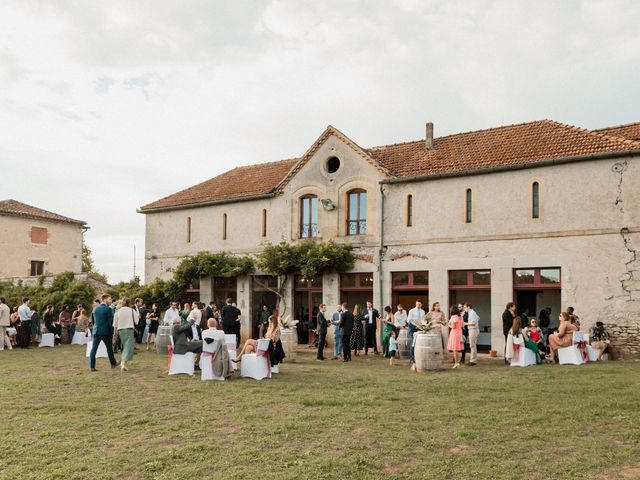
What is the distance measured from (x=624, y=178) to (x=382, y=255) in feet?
26.1

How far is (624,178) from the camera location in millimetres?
17750

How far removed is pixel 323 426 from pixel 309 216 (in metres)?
15.8

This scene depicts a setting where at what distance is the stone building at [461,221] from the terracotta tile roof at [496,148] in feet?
0.21

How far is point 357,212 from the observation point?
22922mm

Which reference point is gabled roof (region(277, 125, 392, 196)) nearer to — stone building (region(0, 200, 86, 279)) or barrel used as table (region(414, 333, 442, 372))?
barrel used as table (region(414, 333, 442, 372))

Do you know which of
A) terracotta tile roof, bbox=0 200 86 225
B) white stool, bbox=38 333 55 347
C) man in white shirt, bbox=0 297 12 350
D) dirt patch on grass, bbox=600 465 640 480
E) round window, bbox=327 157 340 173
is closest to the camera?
dirt patch on grass, bbox=600 465 640 480

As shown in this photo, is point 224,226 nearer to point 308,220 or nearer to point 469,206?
point 308,220

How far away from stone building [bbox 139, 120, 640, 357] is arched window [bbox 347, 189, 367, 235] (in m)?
0.04

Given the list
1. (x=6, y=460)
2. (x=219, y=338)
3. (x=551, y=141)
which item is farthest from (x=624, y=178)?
(x=6, y=460)

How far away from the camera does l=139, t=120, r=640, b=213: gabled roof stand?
1902 cm

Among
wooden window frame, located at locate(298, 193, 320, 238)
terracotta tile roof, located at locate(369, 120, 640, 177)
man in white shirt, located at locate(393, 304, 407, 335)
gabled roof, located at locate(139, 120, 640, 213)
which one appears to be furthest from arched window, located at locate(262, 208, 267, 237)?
man in white shirt, located at locate(393, 304, 407, 335)

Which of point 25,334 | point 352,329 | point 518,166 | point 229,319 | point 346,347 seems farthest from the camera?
point 25,334

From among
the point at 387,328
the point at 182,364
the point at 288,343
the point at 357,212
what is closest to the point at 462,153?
the point at 357,212

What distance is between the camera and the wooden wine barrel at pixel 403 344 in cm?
1828
